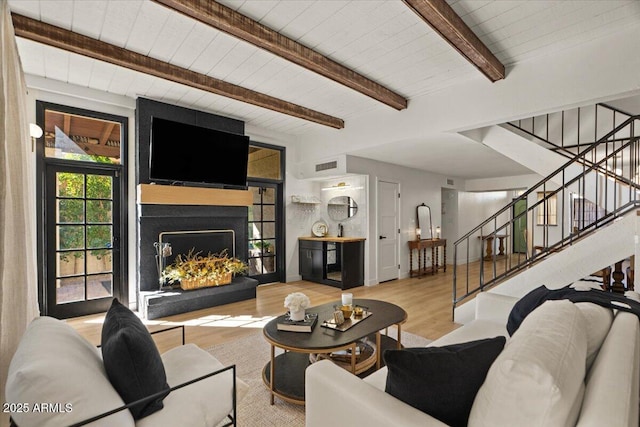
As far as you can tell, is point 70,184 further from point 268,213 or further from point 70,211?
point 268,213

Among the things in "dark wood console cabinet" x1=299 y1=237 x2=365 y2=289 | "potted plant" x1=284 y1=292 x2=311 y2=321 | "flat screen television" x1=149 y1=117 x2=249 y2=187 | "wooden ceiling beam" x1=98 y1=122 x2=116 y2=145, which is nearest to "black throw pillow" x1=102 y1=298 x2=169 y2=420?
"potted plant" x1=284 y1=292 x2=311 y2=321

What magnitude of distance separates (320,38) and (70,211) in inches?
142

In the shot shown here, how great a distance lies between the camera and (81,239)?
155 inches

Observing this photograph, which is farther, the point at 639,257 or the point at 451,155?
the point at 451,155

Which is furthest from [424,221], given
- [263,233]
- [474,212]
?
[263,233]

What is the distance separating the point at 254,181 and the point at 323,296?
232cm

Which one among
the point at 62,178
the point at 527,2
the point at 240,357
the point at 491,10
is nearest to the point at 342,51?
the point at 491,10

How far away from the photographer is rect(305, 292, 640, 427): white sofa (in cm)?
82

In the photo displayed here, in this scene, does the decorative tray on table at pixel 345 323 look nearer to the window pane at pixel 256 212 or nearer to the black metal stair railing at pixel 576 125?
the window pane at pixel 256 212

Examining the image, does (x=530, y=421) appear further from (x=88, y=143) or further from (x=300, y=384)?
(x=88, y=143)

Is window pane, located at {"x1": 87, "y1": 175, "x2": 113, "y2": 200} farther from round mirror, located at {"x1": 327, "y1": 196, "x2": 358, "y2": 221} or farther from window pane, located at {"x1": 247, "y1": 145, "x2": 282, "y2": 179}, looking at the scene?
round mirror, located at {"x1": 327, "y1": 196, "x2": 358, "y2": 221}

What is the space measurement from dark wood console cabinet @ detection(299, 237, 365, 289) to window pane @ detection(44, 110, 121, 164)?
337 cm

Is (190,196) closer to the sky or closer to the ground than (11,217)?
closer to the sky

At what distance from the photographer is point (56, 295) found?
379cm
